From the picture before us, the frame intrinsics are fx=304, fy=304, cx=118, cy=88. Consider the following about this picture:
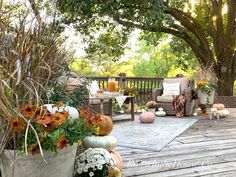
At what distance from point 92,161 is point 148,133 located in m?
2.56

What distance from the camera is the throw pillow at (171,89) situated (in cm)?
680

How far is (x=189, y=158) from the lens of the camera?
306 cm

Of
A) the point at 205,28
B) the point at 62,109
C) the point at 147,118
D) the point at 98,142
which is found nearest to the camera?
the point at 62,109

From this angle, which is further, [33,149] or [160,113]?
[160,113]

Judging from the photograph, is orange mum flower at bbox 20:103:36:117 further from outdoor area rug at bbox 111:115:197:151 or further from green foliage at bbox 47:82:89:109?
outdoor area rug at bbox 111:115:197:151

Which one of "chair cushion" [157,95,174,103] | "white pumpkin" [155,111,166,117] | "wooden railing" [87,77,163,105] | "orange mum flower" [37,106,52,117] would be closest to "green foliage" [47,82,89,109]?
"orange mum flower" [37,106,52,117]

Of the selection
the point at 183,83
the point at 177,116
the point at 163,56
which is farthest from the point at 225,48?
the point at 163,56

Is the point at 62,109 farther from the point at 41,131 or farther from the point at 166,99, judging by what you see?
the point at 166,99

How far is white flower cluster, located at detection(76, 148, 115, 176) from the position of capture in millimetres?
1990

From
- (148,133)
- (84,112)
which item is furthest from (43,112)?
(148,133)

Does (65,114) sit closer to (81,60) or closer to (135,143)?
(81,60)

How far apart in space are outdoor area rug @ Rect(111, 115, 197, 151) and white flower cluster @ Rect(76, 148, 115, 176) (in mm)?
1450

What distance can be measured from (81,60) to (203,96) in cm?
522

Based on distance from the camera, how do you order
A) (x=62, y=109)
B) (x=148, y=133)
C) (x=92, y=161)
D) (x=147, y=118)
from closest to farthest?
(x=62, y=109), (x=92, y=161), (x=148, y=133), (x=147, y=118)
